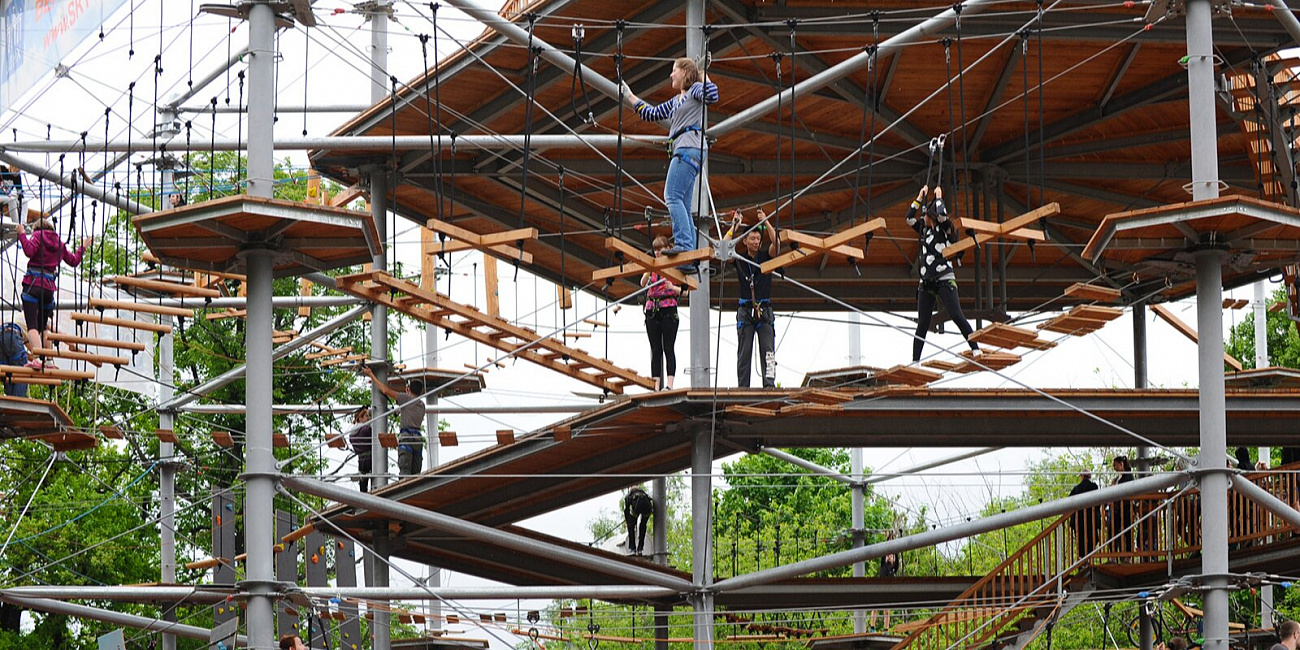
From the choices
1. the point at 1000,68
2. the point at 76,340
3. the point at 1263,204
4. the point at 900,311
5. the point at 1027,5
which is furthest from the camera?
the point at 900,311

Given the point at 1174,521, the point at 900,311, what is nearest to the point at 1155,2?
the point at 1174,521

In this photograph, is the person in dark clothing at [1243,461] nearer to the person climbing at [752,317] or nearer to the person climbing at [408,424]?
the person climbing at [752,317]

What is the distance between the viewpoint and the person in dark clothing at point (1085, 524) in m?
21.7

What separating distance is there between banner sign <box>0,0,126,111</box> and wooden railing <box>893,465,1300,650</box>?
1083 centimetres

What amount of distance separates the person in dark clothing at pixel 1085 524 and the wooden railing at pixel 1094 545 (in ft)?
0.04

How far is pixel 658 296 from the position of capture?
21.4 m

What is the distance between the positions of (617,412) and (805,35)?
524 centimetres

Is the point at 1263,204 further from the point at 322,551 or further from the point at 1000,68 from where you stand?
the point at 322,551

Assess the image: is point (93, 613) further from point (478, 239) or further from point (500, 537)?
point (478, 239)

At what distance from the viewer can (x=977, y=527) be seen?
18.7 m

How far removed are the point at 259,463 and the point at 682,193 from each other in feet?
15.9

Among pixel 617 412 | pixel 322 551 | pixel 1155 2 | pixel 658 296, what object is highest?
pixel 1155 2

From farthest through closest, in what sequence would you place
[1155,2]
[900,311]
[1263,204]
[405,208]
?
1. [900,311]
2. [405,208]
3. [1155,2]
4. [1263,204]

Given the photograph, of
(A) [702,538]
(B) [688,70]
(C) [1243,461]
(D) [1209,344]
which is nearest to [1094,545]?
(C) [1243,461]
